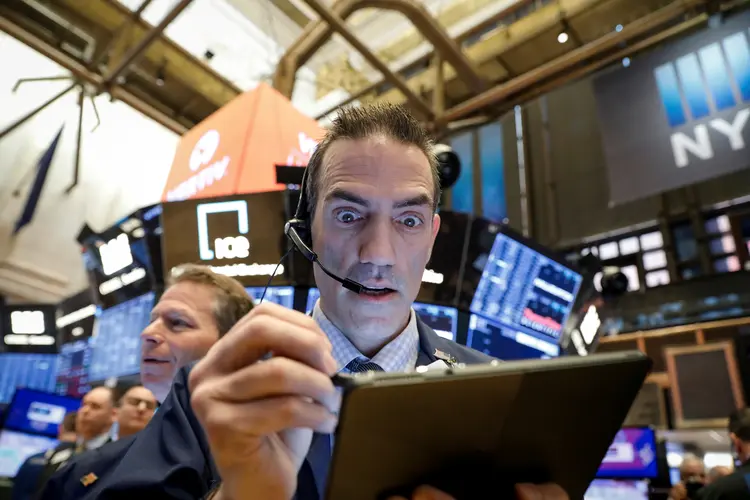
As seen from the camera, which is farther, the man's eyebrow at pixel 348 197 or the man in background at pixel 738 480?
the man in background at pixel 738 480

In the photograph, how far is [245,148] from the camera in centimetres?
309

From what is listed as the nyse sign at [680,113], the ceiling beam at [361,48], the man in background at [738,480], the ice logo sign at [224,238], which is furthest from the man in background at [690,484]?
the ice logo sign at [224,238]

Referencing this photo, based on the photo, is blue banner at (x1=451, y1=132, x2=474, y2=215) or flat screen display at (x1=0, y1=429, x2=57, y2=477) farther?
blue banner at (x1=451, y1=132, x2=474, y2=215)

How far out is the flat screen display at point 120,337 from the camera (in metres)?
3.22

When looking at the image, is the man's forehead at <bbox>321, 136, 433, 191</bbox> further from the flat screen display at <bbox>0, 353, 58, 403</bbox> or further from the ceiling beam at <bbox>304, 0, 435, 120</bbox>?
the flat screen display at <bbox>0, 353, 58, 403</bbox>

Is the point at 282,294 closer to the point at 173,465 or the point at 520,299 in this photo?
the point at 520,299

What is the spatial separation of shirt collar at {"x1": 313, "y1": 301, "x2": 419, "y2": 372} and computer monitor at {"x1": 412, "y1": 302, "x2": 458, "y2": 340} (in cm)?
191

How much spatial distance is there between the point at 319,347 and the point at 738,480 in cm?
322

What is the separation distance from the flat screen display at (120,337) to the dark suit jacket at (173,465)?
235cm

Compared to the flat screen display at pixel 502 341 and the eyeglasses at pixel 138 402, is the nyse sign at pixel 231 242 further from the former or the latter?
the flat screen display at pixel 502 341

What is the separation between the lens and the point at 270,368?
61 centimetres

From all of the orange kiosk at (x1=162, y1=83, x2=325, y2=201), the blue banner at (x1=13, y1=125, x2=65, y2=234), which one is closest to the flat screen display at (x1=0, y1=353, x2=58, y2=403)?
the blue banner at (x1=13, y1=125, x2=65, y2=234)

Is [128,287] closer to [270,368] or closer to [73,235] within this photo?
[270,368]

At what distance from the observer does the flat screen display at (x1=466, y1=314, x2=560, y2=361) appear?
123 inches
